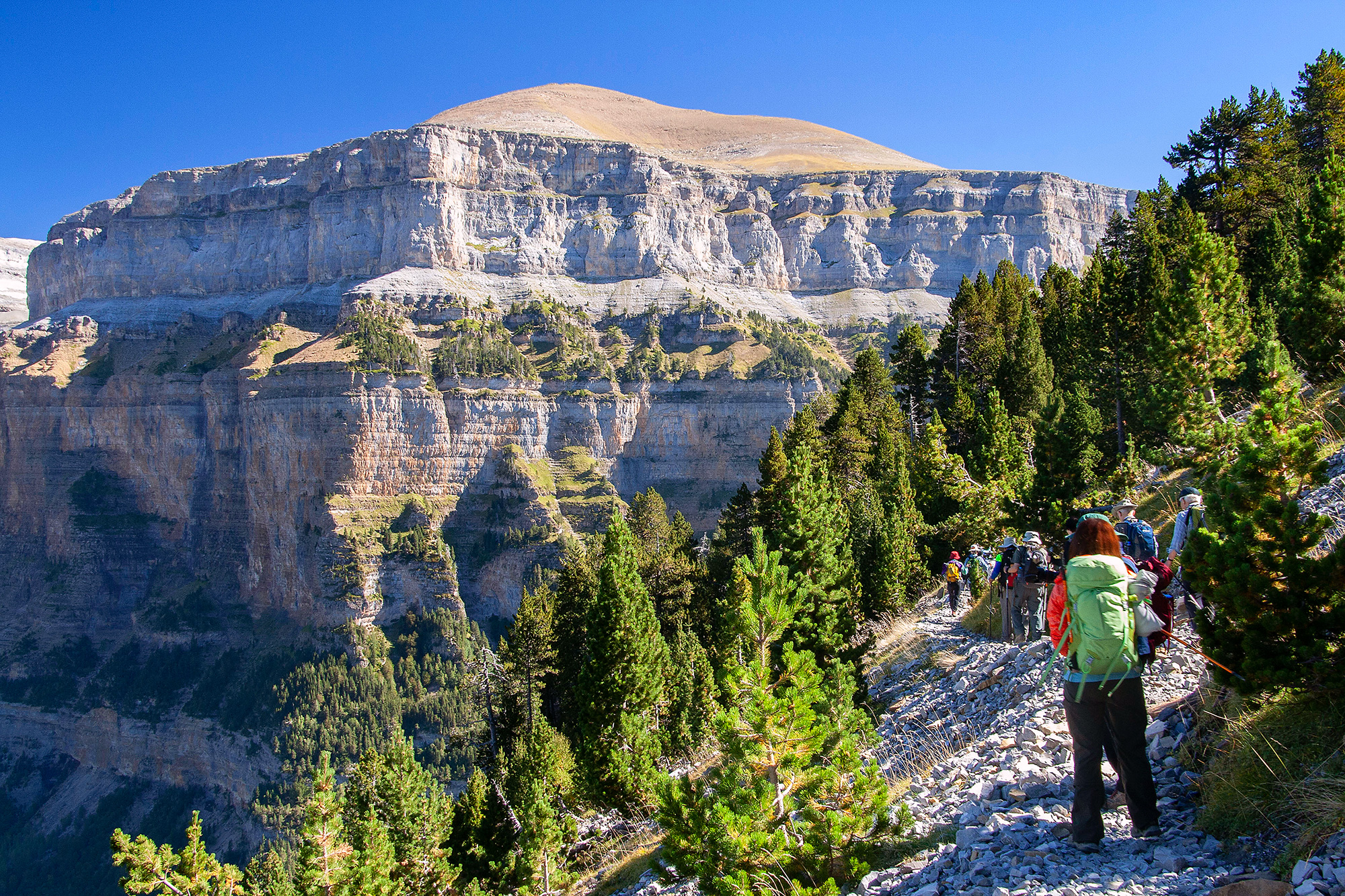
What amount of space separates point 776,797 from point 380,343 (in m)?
128

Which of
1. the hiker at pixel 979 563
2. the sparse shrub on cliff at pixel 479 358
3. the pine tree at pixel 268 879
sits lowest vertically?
the pine tree at pixel 268 879

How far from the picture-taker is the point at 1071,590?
716cm

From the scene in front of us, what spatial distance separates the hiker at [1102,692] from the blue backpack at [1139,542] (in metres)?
3.65

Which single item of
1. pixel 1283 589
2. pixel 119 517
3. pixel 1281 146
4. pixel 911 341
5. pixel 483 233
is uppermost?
pixel 483 233

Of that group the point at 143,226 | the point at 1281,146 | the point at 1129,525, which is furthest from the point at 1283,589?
the point at 143,226

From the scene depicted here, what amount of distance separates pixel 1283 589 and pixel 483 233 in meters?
177

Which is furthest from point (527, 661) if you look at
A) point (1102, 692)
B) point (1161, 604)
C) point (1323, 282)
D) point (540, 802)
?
point (1323, 282)

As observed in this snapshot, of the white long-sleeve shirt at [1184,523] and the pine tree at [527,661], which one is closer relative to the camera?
the white long-sleeve shirt at [1184,523]

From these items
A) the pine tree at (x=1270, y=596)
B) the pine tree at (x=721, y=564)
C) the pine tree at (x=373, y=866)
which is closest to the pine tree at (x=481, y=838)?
the pine tree at (x=373, y=866)

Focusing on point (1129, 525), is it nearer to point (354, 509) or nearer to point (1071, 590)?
point (1071, 590)

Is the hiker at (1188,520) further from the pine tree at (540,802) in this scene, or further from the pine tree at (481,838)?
the pine tree at (481,838)

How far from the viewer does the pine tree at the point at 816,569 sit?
74.8ft

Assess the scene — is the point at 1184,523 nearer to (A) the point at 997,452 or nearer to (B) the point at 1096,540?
(B) the point at 1096,540

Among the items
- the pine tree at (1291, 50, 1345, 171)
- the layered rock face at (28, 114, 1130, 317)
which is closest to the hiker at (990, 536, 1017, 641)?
the pine tree at (1291, 50, 1345, 171)
